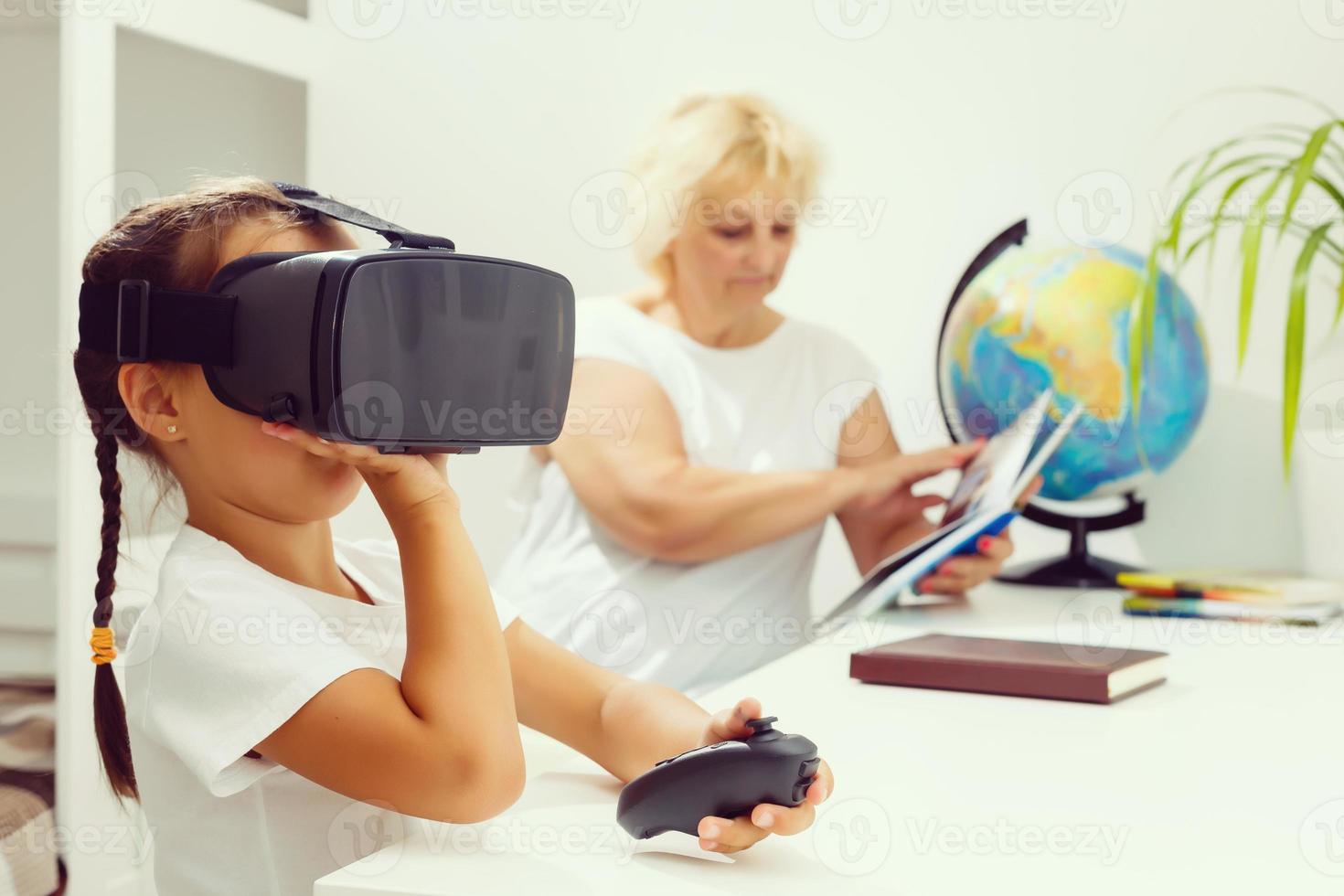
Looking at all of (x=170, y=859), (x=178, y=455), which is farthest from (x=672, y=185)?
(x=170, y=859)

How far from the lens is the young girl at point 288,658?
1.95ft

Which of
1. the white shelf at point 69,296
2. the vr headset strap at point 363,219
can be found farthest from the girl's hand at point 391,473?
the white shelf at point 69,296

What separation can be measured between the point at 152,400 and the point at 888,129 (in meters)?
1.47

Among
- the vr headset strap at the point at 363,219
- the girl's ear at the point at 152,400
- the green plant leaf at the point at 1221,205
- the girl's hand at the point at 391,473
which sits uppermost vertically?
the green plant leaf at the point at 1221,205

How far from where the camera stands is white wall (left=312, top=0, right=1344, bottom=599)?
1.76m

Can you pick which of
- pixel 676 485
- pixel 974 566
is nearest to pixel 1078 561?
pixel 974 566

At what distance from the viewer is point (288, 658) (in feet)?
1.96

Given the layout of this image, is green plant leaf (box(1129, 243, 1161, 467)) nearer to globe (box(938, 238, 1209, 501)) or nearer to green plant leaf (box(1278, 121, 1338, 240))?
globe (box(938, 238, 1209, 501))

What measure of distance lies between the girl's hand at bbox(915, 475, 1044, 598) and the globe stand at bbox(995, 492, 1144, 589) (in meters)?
0.20

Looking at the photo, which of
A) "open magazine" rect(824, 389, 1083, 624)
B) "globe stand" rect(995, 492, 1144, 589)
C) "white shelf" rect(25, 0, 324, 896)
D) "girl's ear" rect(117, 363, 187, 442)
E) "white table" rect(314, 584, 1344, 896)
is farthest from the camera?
"white shelf" rect(25, 0, 324, 896)

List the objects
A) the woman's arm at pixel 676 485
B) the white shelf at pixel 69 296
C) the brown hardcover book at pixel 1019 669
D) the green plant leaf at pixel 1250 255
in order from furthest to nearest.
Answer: the white shelf at pixel 69 296 → the woman's arm at pixel 676 485 → the green plant leaf at pixel 1250 255 → the brown hardcover book at pixel 1019 669

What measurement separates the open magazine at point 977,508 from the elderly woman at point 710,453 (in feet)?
0.23

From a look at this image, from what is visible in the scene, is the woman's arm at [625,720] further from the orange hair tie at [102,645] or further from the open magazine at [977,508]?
the open magazine at [977,508]

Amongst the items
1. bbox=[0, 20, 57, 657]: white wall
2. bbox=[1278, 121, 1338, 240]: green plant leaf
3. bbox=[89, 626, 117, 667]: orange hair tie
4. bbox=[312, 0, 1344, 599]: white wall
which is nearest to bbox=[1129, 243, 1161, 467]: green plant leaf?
bbox=[1278, 121, 1338, 240]: green plant leaf
